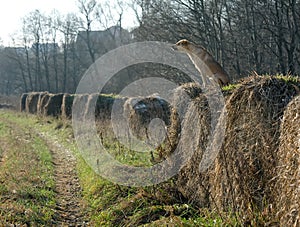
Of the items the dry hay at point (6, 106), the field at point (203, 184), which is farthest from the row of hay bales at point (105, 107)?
the dry hay at point (6, 106)

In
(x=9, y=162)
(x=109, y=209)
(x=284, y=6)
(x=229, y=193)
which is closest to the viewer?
(x=229, y=193)

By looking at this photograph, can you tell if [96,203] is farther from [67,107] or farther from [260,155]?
[67,107]

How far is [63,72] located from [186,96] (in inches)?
2093

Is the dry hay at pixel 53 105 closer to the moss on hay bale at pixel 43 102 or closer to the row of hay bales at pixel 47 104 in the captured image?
the row of hay bales at pixel 47 104

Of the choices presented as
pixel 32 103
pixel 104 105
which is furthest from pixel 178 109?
pixel 32 103

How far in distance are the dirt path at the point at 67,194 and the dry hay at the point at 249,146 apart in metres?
2.39

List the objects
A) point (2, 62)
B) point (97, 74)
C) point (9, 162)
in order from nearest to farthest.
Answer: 1. point (9, 162)
2. point (97, 74)
3. point (2, 62)

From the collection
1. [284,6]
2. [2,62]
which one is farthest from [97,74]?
[284,6]

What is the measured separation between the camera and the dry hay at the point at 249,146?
3941 millimetres

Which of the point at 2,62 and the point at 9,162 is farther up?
the point at 2,62

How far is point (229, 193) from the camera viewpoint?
4508 millimetres

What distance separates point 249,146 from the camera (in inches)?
164

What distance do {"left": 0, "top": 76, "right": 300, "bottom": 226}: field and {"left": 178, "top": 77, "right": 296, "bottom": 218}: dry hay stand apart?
1cm

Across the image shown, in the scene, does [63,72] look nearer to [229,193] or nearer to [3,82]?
[3,82]
